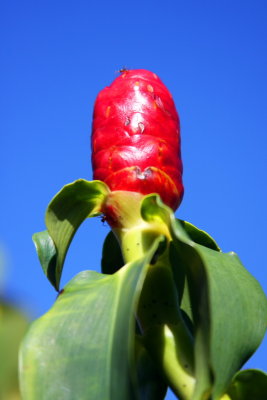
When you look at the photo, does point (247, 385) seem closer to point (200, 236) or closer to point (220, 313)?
point (220, 313)

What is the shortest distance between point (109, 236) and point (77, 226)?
20 cm

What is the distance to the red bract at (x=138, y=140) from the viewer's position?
92 cm

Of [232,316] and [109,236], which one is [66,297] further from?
[109,236]

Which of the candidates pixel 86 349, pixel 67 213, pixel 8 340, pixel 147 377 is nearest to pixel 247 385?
pixel 147 377

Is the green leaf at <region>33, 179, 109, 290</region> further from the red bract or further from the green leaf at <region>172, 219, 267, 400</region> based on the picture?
the green leaf at <region>172, 219, 267, 400</region>

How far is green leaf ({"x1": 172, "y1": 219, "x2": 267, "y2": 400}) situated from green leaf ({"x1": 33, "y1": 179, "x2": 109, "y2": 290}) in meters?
0.19

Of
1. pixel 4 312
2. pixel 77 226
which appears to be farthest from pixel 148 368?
pixel 4 312

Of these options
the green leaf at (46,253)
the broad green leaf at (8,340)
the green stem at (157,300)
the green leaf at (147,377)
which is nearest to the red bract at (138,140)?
the green stem at (157,300)

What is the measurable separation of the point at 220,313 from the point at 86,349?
181mm

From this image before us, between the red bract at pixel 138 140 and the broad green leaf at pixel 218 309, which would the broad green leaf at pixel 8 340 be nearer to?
the broad green leaf at pixel 218 309

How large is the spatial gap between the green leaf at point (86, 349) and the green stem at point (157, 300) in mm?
120

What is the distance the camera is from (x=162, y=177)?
3.02ft

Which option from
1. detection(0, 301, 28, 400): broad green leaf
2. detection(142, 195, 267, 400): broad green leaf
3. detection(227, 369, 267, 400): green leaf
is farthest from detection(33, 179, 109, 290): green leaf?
detection(0, 301, 28, 400): broad green leaf

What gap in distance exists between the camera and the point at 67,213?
0.95 m
